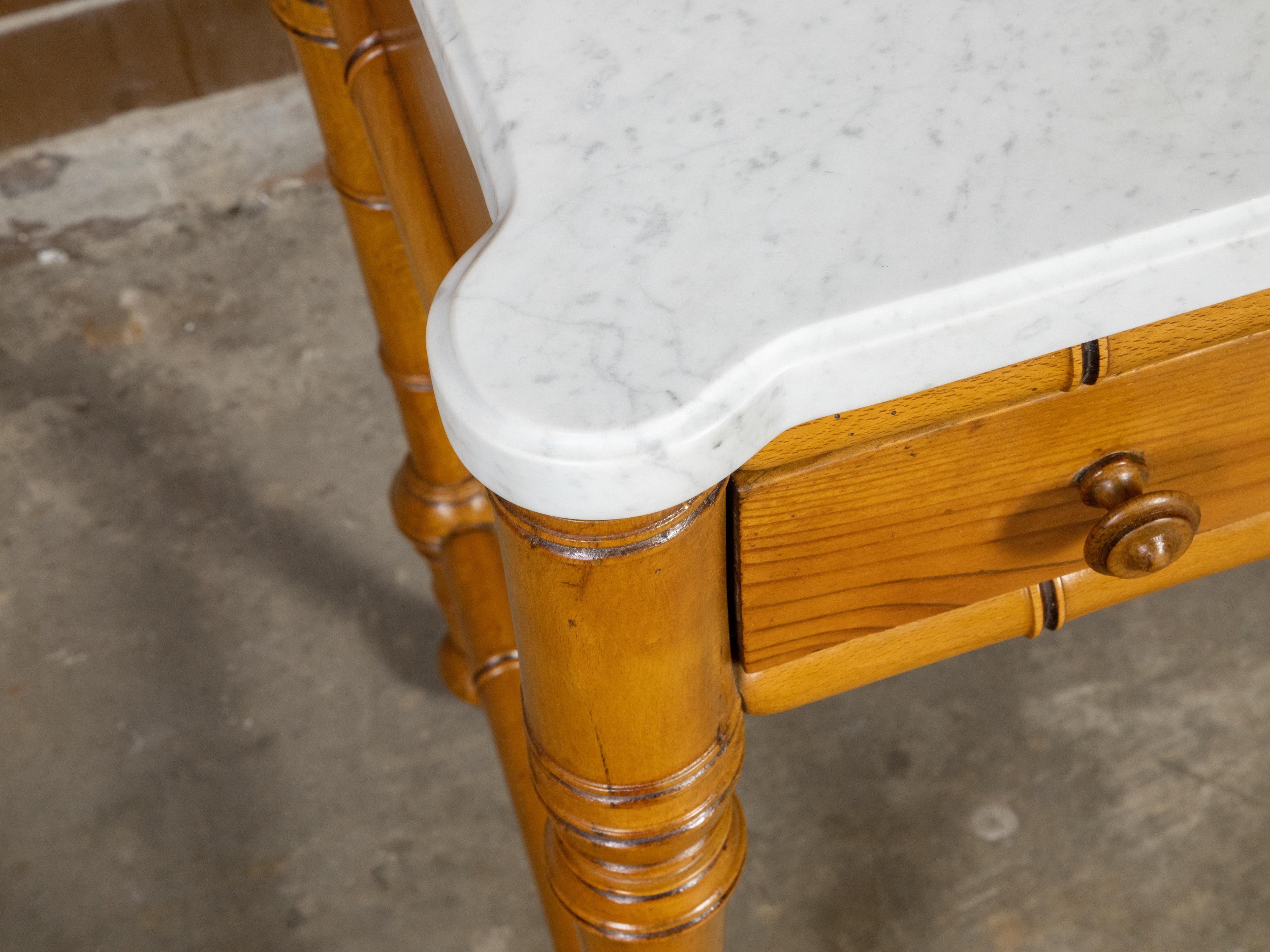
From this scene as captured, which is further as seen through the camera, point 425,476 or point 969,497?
point 425,476

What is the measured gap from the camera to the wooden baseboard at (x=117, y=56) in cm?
151

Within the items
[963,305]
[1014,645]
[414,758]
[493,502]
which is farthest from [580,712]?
[1014,645]

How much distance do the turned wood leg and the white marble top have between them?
0.15 ft

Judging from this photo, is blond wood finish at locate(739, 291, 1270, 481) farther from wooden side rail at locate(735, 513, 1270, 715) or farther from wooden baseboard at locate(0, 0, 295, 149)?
wooden baseboard at locate(0, 0, 295, 149)

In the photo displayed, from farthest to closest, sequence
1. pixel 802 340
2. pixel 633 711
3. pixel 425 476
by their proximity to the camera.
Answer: pixel 425 476 < pixel 633 711 < pixel 802 340

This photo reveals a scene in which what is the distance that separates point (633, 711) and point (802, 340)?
164mm

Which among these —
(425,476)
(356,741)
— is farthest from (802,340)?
(356,741)

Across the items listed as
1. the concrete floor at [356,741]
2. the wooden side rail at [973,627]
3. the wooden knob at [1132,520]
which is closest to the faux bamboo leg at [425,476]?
the concrete floor at [356,741]

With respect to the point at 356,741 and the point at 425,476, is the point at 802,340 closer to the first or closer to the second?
the point at 425,476

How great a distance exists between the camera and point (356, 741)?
1196 mm

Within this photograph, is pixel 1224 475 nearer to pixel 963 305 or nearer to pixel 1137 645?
pixel 963 305

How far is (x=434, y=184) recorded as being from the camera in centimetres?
52

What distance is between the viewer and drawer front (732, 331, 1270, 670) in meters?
0.43

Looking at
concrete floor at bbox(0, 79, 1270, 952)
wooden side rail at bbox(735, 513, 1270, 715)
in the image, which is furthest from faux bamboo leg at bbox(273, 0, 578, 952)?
wooden side rail at bbox(735, 513, 1270, 715)
